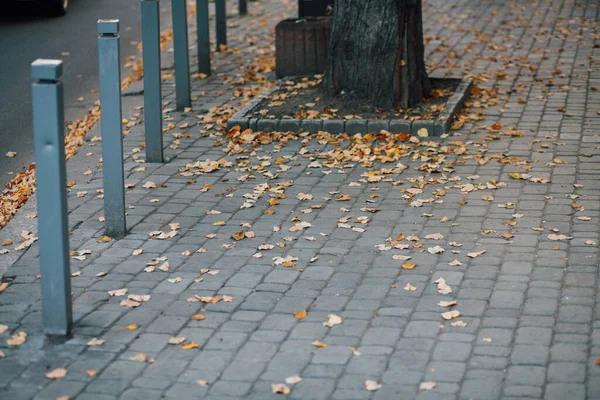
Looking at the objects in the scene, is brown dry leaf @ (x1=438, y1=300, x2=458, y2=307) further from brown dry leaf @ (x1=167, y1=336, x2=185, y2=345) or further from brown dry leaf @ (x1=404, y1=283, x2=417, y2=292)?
brown dry leaf @ (x1=167, y1=336, x2=185, y2=345)

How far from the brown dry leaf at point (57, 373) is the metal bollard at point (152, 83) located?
3.58 meters

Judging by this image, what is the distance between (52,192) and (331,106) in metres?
4.86

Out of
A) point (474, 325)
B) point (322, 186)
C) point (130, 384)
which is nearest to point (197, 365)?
point (130, 384)

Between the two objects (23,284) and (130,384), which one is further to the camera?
(23,284)

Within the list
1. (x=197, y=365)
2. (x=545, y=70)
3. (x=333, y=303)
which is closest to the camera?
(x=197, y=365)

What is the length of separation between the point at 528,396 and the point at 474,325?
0.76m

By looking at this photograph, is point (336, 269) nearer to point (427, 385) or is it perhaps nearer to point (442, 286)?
point (442, 286)

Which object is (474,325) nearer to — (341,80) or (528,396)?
(528,396)

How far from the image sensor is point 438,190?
7.14m

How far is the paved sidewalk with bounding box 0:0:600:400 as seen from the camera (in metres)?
4.50

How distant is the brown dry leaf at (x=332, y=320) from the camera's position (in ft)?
16.4

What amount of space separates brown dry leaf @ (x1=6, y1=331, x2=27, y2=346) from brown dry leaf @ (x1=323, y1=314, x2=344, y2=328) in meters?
1.50

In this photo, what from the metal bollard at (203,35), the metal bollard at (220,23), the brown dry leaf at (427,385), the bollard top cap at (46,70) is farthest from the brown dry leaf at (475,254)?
the metal bollard at (220,23)

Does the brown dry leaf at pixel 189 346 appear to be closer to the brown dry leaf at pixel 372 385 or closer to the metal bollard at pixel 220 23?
the brown dry leaf at pixel 372 385
